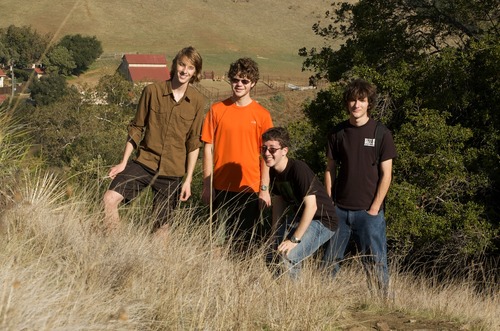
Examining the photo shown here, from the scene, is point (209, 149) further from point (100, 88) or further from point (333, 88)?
point (100, 88)

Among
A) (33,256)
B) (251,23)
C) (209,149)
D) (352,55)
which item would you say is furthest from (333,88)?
(251,23)

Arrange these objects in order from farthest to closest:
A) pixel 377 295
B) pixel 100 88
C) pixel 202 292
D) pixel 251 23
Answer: pixel 251 23 → pixel 100 88 → pixel 377 295 → pixel 202 292

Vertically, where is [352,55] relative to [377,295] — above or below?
above

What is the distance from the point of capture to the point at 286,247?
180 inches

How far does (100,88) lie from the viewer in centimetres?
4066

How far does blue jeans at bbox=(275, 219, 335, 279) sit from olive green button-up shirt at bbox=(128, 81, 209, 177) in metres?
0.86

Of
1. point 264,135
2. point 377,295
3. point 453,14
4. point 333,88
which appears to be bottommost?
point 377,295

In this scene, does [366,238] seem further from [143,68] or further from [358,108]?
[143,68]

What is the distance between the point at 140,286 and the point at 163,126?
66.5 inches

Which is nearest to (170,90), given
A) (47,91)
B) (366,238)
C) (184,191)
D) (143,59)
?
(184,191)

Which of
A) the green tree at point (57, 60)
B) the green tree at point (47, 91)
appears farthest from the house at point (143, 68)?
the green tree at point (57, 60)

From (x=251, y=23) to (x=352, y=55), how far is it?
280ft

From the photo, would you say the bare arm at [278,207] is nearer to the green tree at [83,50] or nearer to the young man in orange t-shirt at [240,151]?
the young man in orange t-shirt at [240,151]

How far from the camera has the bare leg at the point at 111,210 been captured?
4.54m
